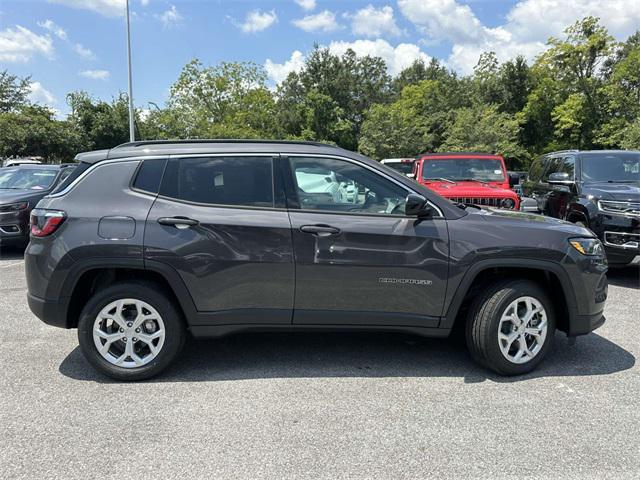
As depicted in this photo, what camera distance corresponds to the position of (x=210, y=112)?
43.2 m

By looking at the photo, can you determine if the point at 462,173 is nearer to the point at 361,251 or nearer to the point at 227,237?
the point at 361,251

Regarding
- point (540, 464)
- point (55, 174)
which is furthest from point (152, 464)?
point (55, 174)

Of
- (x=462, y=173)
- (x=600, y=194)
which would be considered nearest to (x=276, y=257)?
(x=600, y=194)

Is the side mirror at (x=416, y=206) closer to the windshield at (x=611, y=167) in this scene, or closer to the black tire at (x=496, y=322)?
the black tire at (x=496, y=322)

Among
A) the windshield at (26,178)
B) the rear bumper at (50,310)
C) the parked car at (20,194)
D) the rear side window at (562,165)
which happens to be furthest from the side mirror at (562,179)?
the windshield at (26,178)

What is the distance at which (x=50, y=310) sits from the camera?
3.68 meters

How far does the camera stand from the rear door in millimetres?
3594

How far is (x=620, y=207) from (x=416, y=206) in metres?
4.42

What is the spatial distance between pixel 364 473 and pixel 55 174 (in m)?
9.81

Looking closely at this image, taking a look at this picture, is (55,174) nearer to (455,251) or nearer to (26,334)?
(26,334)

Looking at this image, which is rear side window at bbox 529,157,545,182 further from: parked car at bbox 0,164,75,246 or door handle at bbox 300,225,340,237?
parked car at bbox 0,164,75,246

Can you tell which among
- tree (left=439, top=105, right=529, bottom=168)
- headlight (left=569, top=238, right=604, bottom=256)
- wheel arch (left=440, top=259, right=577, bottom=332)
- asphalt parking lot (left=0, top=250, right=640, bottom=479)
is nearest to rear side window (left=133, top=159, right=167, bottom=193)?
asphalt parking lot (left=0, top=250, right=640, bottom=479)

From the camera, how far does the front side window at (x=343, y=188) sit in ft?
12.2

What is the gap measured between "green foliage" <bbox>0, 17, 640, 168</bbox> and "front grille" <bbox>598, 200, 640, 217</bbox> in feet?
96.1
